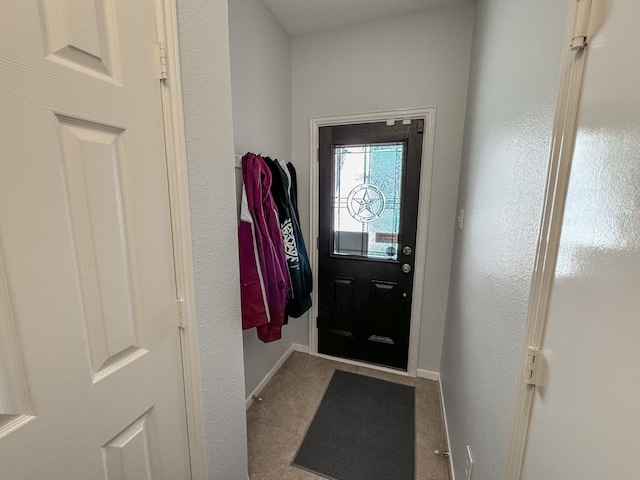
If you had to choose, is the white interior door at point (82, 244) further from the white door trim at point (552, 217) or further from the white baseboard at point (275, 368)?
the white baseboard at point (275, 368)

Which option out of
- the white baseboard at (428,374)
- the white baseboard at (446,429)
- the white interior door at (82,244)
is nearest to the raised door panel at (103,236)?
the white interior door at (82,244)

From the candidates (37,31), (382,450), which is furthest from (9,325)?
(382,450)

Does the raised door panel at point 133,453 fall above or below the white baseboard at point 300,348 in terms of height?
above

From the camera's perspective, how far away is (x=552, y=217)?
2.04 feet

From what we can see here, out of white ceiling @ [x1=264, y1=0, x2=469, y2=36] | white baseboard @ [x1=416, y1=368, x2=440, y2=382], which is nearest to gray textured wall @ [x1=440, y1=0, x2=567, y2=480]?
white ceiling @ [x1=264, y1=0, x2=469, y2=36]

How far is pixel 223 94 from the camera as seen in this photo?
38.8 inches

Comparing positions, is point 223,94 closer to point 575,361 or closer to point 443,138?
point 575,361

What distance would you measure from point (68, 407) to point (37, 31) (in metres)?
0.76

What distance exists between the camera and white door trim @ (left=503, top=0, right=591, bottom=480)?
1.88 ft

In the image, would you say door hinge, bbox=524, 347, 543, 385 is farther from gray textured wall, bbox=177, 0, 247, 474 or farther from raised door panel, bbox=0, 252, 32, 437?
raised door panel, bbox=0, 252, 32, 437

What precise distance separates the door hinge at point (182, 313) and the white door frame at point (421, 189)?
1.53 m

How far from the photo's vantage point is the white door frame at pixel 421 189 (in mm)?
1954

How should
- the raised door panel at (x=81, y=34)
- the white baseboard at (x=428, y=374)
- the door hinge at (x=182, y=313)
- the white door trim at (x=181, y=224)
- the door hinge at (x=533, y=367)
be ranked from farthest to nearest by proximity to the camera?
the white baseboard at (x=428, y=374)
the door hinge at (x=182, y=313)
the white door trim at (x=181, y=224)
the door hinge at (x=533, y=367)
the raised door panel at (x=81, y=34)

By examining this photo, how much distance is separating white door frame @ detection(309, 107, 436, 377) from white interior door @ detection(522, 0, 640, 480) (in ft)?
4.79
